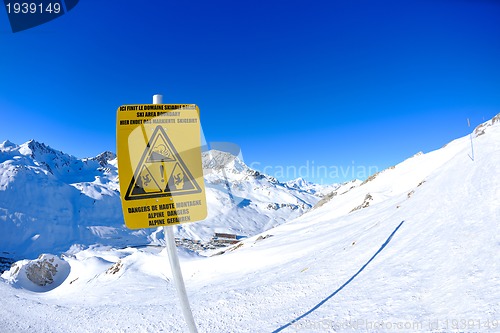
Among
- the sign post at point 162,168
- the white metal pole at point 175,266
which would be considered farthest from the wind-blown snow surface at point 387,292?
the sign post at point 162,168

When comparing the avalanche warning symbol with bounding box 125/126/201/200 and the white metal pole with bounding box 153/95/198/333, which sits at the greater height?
the avalanche warning symbol with bounding box 125/126/201/200

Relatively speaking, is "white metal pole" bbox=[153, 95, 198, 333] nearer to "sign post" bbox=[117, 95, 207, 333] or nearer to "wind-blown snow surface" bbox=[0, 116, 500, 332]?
"sign post" bbox=[117, 95, 207, 333]

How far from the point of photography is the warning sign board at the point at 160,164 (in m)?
2.99

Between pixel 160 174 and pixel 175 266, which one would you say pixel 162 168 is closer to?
pixel 160 174

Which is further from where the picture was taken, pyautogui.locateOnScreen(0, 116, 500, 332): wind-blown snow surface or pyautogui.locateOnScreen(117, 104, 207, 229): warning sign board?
pyautogui.locateOnScreen(0, 116, 500, 332): wind-blown snow surface

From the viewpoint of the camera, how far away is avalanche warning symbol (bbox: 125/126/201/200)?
9.84 feet

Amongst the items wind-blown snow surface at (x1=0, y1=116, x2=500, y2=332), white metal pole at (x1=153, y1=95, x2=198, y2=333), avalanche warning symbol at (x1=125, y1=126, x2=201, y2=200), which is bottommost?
wind-blown snow surface at (x1=0, y1=116, x2=500, y2=332)

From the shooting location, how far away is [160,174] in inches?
122

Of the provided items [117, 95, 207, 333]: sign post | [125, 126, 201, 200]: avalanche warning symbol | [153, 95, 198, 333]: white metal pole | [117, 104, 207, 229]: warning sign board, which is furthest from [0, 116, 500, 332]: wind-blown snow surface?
[125, 126, 201, 200]: avalanche warning symbol

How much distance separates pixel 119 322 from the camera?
902 cm

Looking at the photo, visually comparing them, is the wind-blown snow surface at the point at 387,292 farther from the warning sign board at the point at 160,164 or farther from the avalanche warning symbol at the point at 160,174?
the avalanche warning symbol at the point at 160,174

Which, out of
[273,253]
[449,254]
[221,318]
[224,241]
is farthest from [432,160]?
[224,241]

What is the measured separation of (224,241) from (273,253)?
13070 centimetres

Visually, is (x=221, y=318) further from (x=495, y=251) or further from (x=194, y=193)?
(x=495, y=251)
